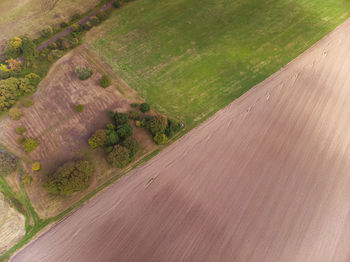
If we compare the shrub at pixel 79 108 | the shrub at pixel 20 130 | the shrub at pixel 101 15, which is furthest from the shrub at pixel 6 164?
the shrub at pixel 101 15

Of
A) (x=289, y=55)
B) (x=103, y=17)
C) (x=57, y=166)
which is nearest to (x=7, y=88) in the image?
(x=57, y=166)

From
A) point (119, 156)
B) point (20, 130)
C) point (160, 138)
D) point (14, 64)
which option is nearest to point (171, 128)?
point (160, 138)

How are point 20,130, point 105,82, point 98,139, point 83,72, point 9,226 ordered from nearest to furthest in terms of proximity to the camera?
point 9,226
point 98,139
point 20,130
point 105,82
point 83,72

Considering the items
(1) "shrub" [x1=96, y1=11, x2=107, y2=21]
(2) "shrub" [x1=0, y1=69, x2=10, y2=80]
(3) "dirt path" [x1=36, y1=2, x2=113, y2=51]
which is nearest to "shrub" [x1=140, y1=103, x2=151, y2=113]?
(1) "shrub" [x1=96, y1=11, x2=107, y2=21]

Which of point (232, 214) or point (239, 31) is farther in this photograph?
point (239, 31)

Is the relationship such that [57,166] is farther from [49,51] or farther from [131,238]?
[49,51]

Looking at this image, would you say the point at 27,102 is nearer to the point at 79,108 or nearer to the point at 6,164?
the point at 79,108
